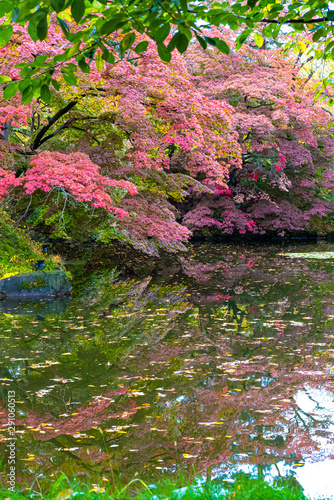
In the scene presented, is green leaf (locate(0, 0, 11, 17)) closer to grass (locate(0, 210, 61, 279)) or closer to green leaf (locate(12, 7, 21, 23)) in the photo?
green leaf (locate(12, 7, 21, 23))

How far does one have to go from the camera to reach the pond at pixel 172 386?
3.42 m

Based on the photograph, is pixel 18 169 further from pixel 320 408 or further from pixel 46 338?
pixel 320 408

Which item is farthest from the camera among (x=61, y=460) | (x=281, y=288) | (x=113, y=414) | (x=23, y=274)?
(x=281, y=288)

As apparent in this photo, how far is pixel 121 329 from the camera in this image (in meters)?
7.27

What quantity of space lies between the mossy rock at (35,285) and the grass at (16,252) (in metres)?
0.43

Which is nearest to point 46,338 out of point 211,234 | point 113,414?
point 113,414

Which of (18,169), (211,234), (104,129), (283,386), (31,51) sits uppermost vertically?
(31,51)

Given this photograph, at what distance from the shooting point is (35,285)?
401 inches

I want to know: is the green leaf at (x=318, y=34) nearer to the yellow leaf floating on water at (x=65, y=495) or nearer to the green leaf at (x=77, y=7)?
the green leaf at (x=77, y=7)

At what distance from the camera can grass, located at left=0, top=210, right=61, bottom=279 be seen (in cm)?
1065

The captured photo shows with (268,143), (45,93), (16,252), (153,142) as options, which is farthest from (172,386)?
(268,143)

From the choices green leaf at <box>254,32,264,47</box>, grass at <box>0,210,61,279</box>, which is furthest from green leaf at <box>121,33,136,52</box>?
grass at <box>0,210,61,279</box>

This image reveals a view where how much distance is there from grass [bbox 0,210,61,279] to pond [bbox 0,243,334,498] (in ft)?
5.52

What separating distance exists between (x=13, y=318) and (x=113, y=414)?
4292mm
